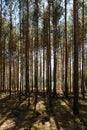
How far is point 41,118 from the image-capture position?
1049cm

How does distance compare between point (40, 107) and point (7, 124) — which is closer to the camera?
point (7, 124)

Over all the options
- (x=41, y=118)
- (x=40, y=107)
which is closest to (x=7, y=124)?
(x=41, y=118)

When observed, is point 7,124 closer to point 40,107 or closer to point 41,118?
point 41,118

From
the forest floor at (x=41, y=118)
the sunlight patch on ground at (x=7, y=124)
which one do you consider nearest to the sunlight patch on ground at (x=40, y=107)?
the forest floor at (x=41, y=118)

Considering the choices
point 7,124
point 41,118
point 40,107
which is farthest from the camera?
point 40,107

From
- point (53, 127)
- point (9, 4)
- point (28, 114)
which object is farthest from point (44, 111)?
point (9, 4)

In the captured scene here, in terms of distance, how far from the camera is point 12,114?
1173 cm

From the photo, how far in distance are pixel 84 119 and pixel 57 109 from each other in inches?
92.7

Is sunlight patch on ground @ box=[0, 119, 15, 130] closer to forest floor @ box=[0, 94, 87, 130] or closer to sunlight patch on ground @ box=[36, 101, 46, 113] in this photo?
forest floor @ box=[0, 94, 87, 130]

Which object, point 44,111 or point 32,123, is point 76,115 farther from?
point 32,123

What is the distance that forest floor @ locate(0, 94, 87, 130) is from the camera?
9384 mm

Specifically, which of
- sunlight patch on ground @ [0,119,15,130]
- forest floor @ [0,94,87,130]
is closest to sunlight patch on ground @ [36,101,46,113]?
forest floor @ [0,94,87,130]

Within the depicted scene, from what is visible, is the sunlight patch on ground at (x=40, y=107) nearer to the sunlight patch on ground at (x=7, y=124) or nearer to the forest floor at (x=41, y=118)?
the forest floor at (x=41, y=118)

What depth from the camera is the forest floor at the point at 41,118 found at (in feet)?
30.8
